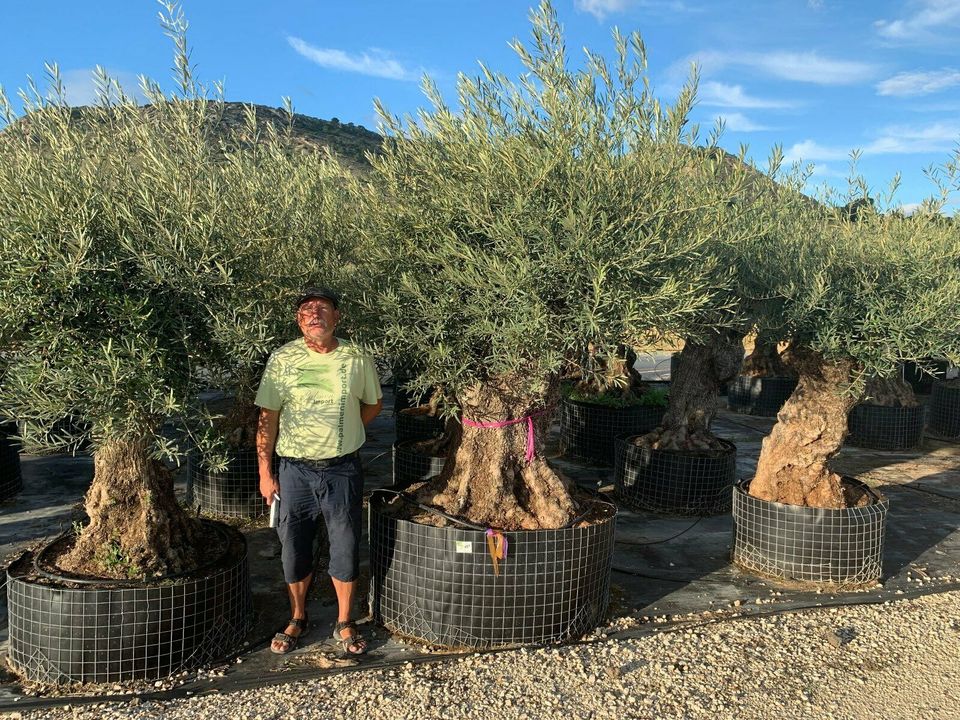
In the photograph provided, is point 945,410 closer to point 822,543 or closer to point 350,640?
point 822,543

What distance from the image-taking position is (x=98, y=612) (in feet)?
12.9

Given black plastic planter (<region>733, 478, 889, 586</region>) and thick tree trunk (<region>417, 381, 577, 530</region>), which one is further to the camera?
black plastic planter (<region>733, 478, 889, 586</region>)

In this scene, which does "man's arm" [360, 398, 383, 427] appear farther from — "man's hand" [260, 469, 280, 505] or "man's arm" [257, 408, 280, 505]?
"man's hand" [260, 469, 280, 505]

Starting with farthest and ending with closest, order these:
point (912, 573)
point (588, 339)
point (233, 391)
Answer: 1. point (912, 573)
2. point (233, 391)
3. point (588, 339)

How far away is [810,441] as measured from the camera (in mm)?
6238

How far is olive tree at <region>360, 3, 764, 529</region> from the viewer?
4090 mm

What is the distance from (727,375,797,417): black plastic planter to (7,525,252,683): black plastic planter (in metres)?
12.1

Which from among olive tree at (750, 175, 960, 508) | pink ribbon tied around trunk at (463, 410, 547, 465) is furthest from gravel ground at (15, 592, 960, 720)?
olive tree at (750, 175, 960, 508)

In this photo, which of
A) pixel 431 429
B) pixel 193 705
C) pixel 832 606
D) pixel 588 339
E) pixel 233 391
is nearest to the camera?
pixel 193 705

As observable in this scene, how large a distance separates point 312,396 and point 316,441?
0.29 metres

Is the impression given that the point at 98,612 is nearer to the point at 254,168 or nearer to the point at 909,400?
the point at 254,168

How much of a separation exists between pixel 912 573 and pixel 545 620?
3.76 metres

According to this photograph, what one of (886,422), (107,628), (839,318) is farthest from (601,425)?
(107,628)

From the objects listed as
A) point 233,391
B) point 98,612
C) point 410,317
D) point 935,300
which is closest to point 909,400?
point 935,300
